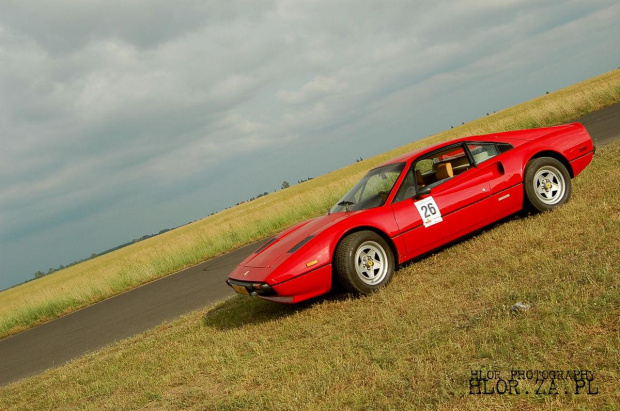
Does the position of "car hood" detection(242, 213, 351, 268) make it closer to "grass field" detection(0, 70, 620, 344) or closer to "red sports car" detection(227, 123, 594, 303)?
"red sports car" detection(227, 123, 594, 303)

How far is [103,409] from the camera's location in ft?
13.2

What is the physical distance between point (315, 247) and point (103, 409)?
8.14ft

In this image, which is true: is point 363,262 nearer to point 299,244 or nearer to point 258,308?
point 299,244

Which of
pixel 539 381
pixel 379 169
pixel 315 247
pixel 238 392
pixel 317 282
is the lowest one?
pixel 539 381

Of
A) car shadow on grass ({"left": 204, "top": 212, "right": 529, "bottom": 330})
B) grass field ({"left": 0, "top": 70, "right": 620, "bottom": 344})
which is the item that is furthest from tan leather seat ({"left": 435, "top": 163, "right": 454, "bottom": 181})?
grass field ({"left": 0, "top": 70, "right": 620, "bottom": 344})

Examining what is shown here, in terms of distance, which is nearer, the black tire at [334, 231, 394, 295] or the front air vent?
the black tire at [334, 231, 394, 295]

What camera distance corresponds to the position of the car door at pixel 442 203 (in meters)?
5.26

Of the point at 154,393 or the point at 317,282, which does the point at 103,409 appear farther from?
the point at 317,282

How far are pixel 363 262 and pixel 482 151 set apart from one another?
92.3 inches

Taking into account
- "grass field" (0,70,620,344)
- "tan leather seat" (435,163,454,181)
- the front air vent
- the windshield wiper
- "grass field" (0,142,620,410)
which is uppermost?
"grass field" (0,70,620,344)

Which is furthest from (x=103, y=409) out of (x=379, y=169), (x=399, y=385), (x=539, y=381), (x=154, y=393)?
(x=379, y=169)

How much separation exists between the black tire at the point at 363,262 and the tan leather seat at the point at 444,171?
4.11 feet

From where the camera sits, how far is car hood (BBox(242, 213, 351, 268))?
506 centimetres

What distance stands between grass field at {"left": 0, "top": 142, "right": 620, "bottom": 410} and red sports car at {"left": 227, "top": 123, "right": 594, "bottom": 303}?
0.96ft
